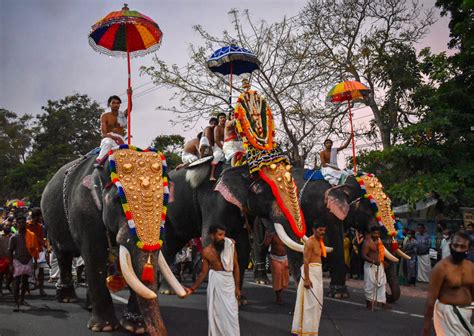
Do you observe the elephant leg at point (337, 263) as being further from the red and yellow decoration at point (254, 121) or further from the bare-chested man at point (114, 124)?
the bare-chested man at point (114, 124)

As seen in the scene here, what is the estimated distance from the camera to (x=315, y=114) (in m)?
18.5

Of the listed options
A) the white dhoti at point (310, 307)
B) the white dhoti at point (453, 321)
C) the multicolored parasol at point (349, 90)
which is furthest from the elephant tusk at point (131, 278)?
the multicolored parasol at point (349, 90)

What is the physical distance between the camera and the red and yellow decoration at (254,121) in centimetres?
842

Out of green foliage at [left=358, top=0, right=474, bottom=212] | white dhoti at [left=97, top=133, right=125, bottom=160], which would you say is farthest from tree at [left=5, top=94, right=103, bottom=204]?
white dhoti at [left=97, top=133, right=125, bottom=160]

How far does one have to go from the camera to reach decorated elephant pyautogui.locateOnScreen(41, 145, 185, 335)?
5066mm

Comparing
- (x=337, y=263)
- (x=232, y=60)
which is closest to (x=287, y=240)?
(x=337, y=263)

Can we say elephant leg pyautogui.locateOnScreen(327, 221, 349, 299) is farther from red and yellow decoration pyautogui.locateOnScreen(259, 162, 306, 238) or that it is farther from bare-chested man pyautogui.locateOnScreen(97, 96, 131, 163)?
bare-chested man pyautogui.locateOnScreen(97, 96, 131, 163)

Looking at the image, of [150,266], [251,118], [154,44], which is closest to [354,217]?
[251,118]

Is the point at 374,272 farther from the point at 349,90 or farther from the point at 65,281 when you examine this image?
the point at 65,281

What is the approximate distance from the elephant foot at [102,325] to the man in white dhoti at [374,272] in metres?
4.52

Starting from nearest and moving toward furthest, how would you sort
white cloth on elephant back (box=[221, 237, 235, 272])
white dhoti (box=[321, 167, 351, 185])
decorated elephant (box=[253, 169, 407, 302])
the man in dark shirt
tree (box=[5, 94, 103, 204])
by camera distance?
white cloth on elephant back (box=[221, 237, 235, 272]), the man in dark shirt, decorated elephant (box=[253, 169, 407, 302]), white dhoti (box=[321, 167, 351, 185]), tree (box=[5, 94, 103, 204])

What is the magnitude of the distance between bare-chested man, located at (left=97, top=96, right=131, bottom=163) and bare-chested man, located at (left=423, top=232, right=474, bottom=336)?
4.35 metres

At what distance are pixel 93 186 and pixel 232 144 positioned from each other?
323 centimetres

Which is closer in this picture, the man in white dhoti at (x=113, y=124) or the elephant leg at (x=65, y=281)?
the man in white dhoti at (x=113, y=124)
